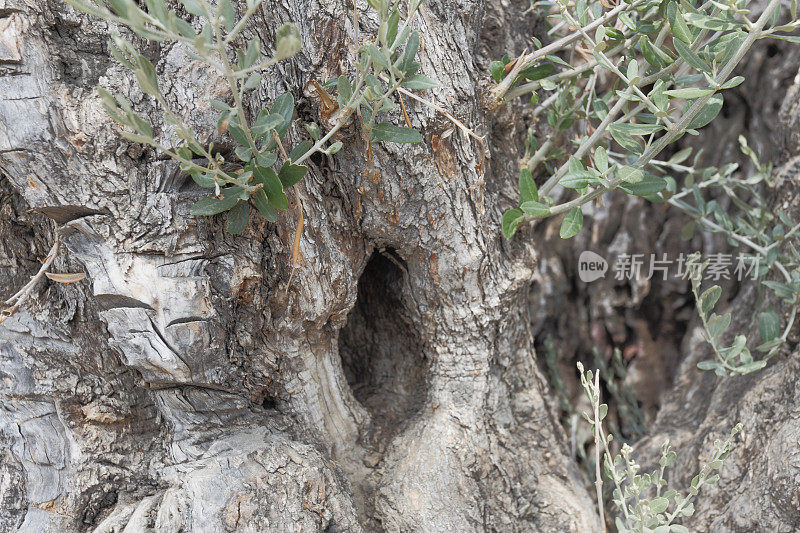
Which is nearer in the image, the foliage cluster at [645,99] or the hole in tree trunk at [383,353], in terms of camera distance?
the foliage cluster at [645,99]

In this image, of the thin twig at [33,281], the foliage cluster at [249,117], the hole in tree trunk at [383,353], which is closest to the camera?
the foliage cluster at [249,117]

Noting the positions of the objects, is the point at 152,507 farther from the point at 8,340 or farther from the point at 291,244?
the point at 291,244

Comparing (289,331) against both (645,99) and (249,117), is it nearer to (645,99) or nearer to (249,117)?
(249,117)

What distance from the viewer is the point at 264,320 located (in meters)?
1.09

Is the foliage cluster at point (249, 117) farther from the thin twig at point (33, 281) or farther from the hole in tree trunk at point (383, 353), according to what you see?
the hole in tree trunk at point (383, 353)

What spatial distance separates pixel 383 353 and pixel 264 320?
429mm

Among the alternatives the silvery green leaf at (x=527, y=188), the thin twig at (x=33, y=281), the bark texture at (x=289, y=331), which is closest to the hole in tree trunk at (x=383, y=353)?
the bark texture at (x=289, y=331)

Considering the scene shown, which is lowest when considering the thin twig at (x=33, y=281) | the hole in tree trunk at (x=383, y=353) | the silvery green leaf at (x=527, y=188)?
the hole in tree trunk at (x=383, y=353)

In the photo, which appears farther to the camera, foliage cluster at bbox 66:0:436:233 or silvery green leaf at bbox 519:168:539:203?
silvery green leaf at bbox 519:168:539:203

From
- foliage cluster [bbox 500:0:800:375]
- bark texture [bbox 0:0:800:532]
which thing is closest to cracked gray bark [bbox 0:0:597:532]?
bark texture [bbox 0:0:800:532]

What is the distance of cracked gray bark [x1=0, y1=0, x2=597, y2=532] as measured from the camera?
3.05 feet

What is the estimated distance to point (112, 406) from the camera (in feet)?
3.76

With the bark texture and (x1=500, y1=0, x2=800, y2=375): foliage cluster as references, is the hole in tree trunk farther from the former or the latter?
(x1=500, y1=0, x2=800, y2=375): foliage cluster

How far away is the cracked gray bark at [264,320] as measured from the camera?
0.93 metres
